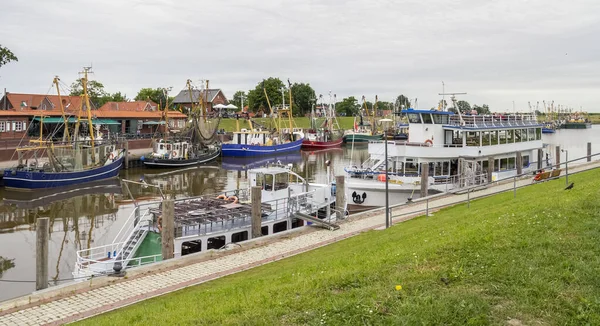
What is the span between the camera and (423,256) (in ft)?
36.4

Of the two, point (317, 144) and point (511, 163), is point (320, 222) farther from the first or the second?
point (317, 144)

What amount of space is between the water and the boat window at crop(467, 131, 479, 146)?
9.98 meters

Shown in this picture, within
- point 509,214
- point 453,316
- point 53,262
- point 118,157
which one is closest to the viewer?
point 453,316

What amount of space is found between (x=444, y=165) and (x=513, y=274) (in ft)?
85.2

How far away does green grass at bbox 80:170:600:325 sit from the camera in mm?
8414

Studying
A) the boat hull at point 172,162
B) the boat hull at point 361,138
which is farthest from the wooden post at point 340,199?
the boat hull at point 361,138

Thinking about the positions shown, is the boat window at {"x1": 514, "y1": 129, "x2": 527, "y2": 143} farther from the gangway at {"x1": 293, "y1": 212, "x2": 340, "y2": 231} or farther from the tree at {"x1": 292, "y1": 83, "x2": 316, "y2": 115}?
the tree at {"x1": 292, "y1": 83, "x2": 316, "y2": 115}

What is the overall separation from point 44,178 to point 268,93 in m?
98.3

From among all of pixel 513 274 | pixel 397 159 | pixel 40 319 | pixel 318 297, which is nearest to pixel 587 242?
pixel 513 274

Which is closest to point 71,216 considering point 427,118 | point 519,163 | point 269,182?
point 269,182

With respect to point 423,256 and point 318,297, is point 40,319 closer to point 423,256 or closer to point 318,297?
point 318,297

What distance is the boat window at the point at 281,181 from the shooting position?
26375 mm

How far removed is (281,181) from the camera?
2659 centimetres

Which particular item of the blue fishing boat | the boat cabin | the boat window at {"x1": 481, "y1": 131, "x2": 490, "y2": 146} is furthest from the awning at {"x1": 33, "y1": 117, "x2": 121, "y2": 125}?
the boat window at {"x1": 481, "y1": 131, "x2": 490, "y2": 146}
